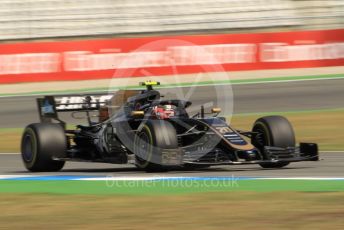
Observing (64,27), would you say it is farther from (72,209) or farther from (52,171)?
(72,209)

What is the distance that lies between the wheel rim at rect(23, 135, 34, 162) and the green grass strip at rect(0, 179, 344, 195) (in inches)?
76.9

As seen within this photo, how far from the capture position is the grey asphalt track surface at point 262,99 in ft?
77.5

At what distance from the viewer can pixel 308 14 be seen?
122 feet

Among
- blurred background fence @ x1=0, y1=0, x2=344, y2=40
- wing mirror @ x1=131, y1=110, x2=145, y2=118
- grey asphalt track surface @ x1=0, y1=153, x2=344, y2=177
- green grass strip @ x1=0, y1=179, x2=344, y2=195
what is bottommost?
grey asphalt track surface @ x1=0, y1=153, x2=344, y2=177

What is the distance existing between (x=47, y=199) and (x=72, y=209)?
33.2 inches

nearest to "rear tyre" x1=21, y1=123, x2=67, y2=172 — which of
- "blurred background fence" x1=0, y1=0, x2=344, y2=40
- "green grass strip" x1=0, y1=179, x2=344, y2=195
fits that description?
"green grass strip" x1=0, y1=179, x2=344, y2=195

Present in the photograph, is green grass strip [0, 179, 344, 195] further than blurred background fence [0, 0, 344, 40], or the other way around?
blurred background fence [0, 0, 344, 40]

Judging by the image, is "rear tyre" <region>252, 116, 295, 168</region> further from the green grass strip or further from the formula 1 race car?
the green grass strip

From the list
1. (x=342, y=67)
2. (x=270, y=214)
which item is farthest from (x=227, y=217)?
(x=342, y=67)

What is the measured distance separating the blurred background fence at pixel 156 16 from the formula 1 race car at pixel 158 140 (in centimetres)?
2252

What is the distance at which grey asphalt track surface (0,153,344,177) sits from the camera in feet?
37.8

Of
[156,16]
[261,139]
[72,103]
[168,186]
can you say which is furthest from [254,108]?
[168,186]

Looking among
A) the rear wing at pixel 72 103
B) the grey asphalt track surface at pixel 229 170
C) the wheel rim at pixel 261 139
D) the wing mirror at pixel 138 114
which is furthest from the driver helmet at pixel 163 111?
the rear wing at pixel 72 103

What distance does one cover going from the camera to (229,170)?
1231cm
